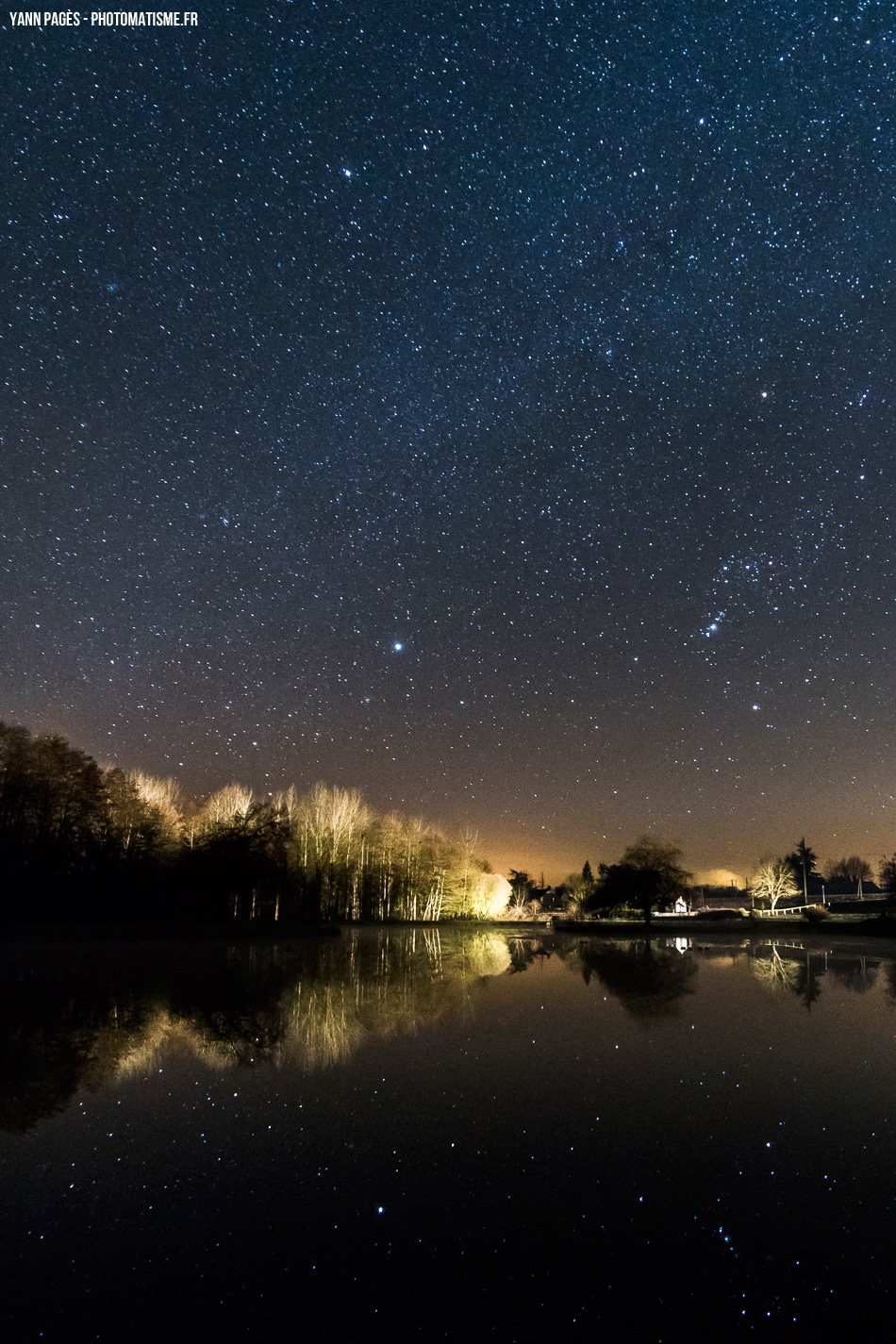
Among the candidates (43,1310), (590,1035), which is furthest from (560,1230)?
(590,1035)

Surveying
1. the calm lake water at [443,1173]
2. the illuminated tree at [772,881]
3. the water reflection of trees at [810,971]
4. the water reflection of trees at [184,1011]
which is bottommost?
the illuminated tree at [772,881]

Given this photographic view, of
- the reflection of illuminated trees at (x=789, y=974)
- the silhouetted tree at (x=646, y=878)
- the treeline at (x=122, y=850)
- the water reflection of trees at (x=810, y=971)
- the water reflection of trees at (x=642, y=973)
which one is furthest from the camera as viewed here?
the silhouetted tree at (x=646, y=878)

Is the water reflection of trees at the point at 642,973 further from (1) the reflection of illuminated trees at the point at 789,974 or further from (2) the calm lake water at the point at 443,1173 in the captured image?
(1) the reflection of illuminated trees at the point at 789,974

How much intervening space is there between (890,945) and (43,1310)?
1433 inches

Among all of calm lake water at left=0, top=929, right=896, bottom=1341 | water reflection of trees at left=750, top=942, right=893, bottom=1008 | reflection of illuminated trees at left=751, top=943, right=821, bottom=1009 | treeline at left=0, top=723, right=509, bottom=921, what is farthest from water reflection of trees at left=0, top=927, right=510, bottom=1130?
treeline at left=0, top=723, right=509, bottom=921

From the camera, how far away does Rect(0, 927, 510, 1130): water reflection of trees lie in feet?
26.9

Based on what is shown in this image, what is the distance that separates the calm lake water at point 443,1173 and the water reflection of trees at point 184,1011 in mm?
86

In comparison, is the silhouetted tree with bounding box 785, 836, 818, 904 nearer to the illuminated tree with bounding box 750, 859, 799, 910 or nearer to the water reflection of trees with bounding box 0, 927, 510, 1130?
the illuminated tree with bounding box 750, 859, 799, 910

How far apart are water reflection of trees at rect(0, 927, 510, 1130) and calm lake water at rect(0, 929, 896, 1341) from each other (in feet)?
0.28

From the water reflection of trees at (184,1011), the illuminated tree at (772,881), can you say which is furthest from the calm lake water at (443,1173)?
the illuminated tree at (772,881)

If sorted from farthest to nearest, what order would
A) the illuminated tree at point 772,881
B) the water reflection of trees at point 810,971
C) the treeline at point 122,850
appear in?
1. the illuminated tree at point 772,881
2. the treeline at point 122,850
3. the water reflection of trees at point 810,971

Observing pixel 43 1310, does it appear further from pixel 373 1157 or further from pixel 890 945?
pixel 890 945

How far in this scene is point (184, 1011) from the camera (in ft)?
38.3

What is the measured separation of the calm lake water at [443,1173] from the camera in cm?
379
